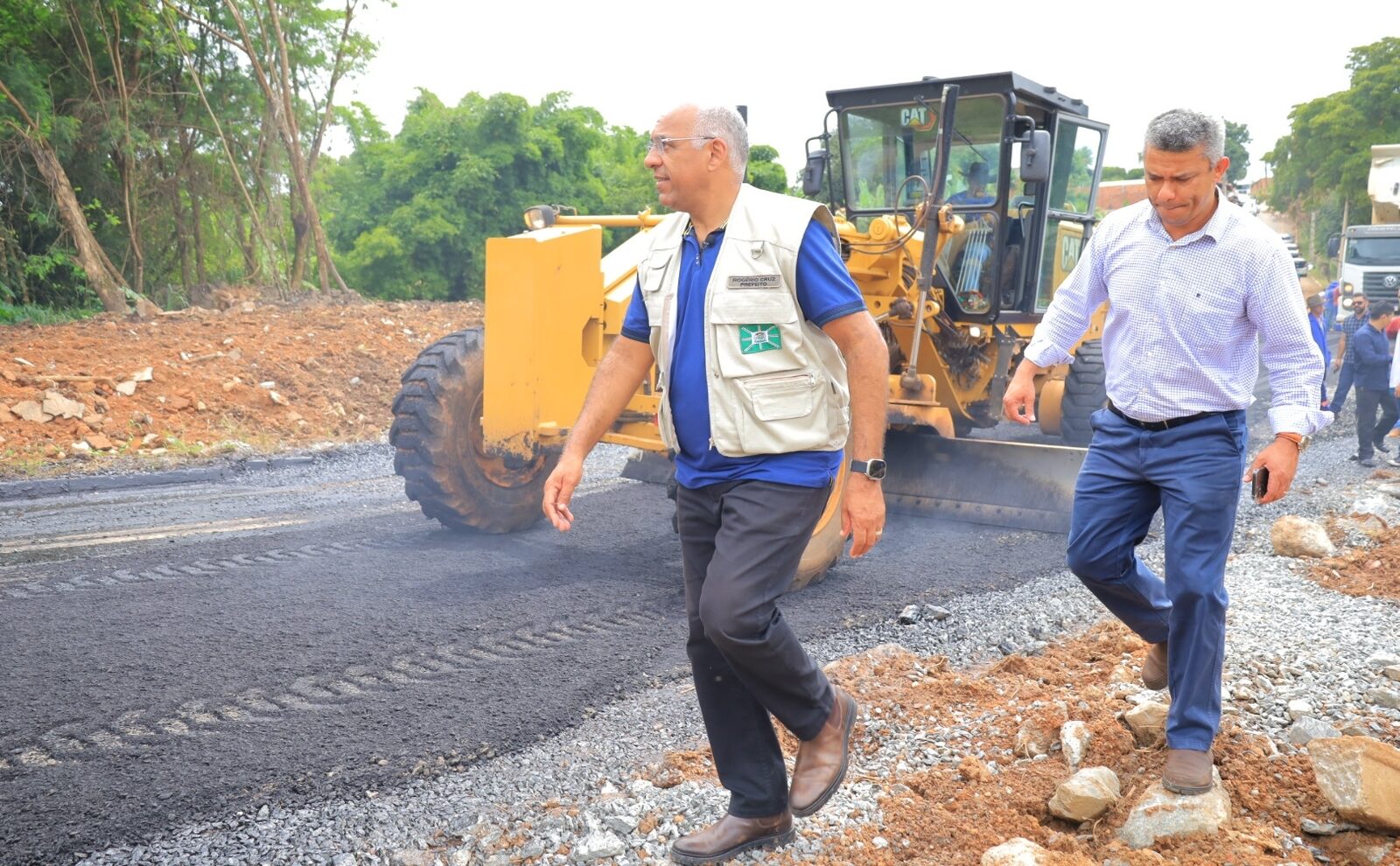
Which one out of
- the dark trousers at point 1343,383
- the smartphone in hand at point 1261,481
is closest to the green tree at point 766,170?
the dark trousers at point 1343,383

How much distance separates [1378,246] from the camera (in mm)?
19969

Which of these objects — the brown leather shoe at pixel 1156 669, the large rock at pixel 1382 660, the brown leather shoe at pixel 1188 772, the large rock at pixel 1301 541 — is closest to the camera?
the brown leather shoe at pixel 1188 772

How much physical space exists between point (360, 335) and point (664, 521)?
7.45m

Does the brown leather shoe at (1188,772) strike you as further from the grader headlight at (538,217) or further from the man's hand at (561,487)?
the grader headlight at (538,217)

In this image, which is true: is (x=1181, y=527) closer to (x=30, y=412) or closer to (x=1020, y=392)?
(x=1020, y=392)

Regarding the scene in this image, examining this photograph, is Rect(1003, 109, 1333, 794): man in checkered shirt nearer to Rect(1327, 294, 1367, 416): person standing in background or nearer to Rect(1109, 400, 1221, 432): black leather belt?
Rect(1109, 400, 1221, 432): black leather belt

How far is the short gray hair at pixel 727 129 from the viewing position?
2701mm

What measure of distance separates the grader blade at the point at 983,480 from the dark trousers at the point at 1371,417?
4568 mm

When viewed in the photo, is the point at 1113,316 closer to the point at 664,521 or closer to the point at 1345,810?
the point at 1345,810

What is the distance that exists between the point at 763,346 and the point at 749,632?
2.15 ft

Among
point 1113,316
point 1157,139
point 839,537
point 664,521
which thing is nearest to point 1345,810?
point 1113,316

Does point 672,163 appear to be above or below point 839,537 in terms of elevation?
above

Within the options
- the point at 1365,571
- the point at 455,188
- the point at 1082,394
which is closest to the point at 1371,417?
the point at 1082,394

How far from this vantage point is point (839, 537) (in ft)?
19.2
